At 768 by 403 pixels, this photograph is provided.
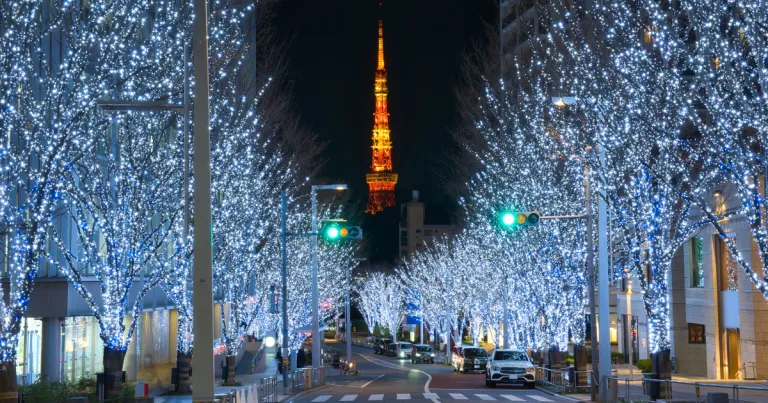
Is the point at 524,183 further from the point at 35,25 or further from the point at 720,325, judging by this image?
the point at 35,25

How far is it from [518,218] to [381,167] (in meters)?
149

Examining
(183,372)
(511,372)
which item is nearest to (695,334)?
(511,372)

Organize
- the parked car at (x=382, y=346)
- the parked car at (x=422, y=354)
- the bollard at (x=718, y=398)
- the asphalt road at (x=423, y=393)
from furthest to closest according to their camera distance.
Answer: the parked car at (x=382, y=346) → the parked car at (x=422, y=354) → the asphalt road at (x=423, y=393) → the bollard at (x=718, y=398)

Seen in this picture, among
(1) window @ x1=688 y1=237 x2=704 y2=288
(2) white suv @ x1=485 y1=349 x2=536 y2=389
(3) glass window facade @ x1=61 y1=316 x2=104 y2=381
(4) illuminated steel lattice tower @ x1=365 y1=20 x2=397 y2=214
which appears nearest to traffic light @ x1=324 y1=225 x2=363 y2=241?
(3) glass window facade @ x1=61 y1=316 x2=104 y2=381

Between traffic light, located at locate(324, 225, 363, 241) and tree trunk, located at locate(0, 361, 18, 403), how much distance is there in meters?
10.8

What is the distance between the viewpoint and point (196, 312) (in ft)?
33.8

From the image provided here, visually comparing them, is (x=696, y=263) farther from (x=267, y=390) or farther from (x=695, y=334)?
(x=267, y=390)

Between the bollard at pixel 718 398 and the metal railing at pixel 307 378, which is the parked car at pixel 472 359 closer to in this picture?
the metal railing at pixel 307 378

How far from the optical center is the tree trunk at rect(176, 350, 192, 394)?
2694 centimetres

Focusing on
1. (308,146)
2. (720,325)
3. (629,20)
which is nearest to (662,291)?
(629,20)

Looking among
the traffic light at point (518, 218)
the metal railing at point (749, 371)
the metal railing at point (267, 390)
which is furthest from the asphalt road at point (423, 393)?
the metal railing at point (749, 371)

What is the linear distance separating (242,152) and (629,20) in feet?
46.2

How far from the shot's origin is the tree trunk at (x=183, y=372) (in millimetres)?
26938

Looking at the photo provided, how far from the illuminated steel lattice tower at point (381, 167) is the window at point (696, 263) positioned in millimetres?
125466
